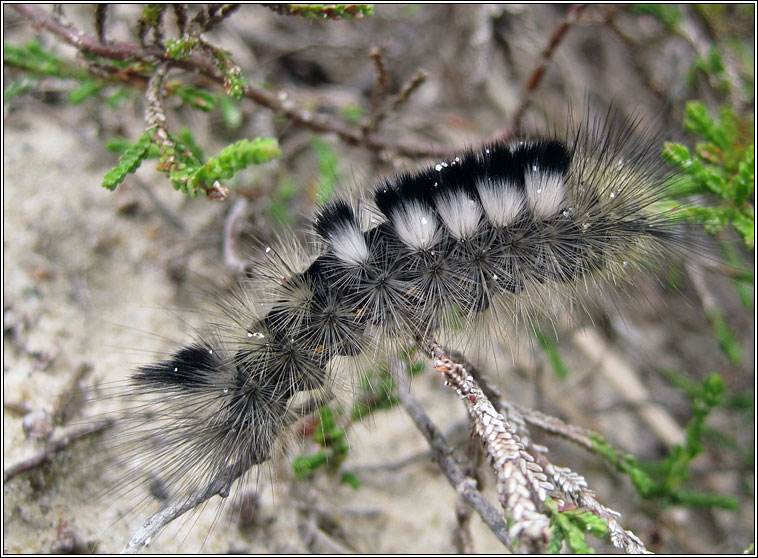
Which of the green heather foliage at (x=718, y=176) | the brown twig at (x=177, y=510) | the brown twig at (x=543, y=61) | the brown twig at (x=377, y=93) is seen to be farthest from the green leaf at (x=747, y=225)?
the brown twig at (x=177, y=510)

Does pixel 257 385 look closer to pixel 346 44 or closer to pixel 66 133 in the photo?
pixel 66 133

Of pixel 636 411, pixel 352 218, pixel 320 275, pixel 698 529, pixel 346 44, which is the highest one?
pixel 346 44

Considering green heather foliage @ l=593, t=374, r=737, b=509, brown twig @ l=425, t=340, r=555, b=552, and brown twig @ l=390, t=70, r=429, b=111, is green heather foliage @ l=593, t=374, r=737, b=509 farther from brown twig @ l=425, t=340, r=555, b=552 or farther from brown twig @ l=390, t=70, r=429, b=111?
brown twig @ l=390, t=70, r=429, b=111

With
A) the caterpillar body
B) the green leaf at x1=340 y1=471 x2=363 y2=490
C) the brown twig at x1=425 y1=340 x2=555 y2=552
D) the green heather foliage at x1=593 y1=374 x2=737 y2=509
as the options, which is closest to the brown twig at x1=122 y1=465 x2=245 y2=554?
the caterpillar body

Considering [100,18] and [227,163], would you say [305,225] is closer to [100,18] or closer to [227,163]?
[227,163]

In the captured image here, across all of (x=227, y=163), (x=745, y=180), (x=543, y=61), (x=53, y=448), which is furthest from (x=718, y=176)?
(x=53, y=448)

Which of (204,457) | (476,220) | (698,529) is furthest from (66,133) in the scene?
(698,529)

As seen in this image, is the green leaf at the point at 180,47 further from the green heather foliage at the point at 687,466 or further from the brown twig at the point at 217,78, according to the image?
the green heather foliage at the point at 687,466
